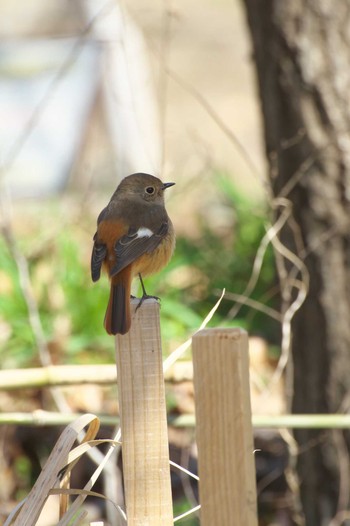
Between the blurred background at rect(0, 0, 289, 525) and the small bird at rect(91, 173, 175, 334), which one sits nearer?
the small bird at rect(91, 173, 175, 334)

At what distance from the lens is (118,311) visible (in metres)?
1.89

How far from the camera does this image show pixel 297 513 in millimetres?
4098

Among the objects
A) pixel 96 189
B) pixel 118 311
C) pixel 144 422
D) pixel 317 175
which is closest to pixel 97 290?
pixel 317 175

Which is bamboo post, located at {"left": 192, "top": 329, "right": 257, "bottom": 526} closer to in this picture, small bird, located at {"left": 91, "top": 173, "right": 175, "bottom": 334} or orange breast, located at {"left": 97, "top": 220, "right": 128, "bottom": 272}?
small bird, located at {"left": 91, "top": 173, "right": 175, "bottom": 334}

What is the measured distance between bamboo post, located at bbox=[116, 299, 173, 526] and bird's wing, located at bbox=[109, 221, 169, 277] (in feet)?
3.19

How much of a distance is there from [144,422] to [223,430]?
0.74 feet

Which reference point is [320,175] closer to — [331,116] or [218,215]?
[331,116]

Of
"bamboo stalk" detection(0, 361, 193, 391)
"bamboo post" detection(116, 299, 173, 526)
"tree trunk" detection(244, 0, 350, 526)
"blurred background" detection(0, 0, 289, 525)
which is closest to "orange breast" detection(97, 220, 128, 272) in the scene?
"bamboo stalk" detection(0, 361, 193, 391)

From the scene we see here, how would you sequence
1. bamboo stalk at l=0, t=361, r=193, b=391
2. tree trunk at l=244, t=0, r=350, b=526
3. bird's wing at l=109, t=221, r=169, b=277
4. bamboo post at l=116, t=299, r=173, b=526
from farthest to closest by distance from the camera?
tree trunk at l=244, t=0, r=350, b=526 < bamboo stalk at l=0, t=361, r=193, b=391 < bird's wing at l=109, t=221, r=169, b=277 < bamboo post at l=116, t=299, r=173, b=526

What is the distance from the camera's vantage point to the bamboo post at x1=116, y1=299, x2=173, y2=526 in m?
1.62

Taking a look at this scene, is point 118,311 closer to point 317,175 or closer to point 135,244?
point 135,244

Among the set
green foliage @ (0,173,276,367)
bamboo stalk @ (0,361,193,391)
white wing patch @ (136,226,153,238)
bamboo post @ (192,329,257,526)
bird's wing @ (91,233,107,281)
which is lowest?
bamboo post @ (192,329,257,526)

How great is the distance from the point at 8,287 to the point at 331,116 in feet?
9.23

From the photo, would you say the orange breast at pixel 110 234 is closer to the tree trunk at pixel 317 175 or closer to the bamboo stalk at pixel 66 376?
the bamboo stalk at pixel 66 376
